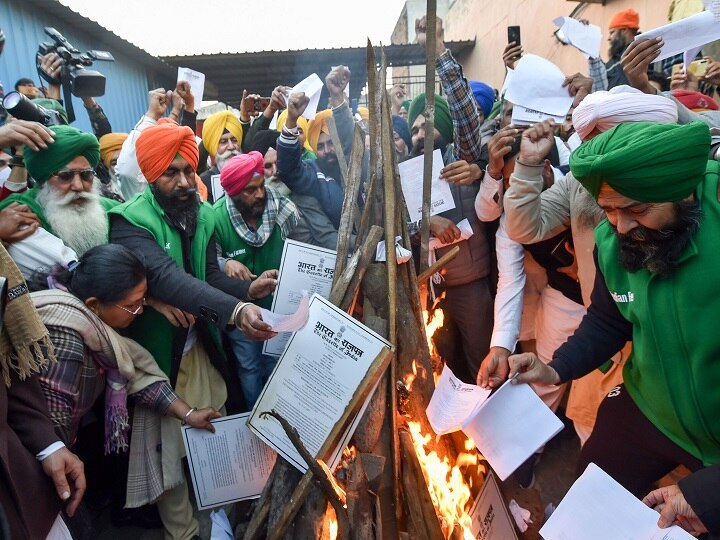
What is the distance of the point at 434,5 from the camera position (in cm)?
224

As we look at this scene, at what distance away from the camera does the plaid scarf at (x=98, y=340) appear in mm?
2135

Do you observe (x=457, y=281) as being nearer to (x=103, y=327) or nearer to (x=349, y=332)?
(x=349, y=332)

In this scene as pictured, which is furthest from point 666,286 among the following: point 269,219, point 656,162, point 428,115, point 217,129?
point 217,129

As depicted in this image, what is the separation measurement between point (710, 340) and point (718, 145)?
3.18 ft

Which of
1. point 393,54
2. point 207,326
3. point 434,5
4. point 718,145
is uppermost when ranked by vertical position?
point 393,54

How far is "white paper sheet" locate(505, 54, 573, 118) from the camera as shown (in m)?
2.62

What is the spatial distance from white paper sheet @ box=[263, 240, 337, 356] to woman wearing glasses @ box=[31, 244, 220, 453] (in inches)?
26.4

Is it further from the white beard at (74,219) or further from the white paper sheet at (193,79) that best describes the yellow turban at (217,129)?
the white beard at (74,219)

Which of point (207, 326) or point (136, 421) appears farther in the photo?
point (207, 326)

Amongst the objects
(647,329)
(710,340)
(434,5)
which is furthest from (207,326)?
(710,340)

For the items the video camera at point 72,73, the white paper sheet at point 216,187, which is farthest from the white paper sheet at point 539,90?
the video camera at point 72,73

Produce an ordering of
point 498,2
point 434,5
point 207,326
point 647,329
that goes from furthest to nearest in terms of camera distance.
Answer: point 498,2 → point 207,326 → point 434,5 → point 647,329

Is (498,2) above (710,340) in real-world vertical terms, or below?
above

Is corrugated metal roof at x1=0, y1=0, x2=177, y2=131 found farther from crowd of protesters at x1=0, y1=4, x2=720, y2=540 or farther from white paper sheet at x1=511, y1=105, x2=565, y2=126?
white paper sheet at x1=511, y1=105, x2=565, y2=126
